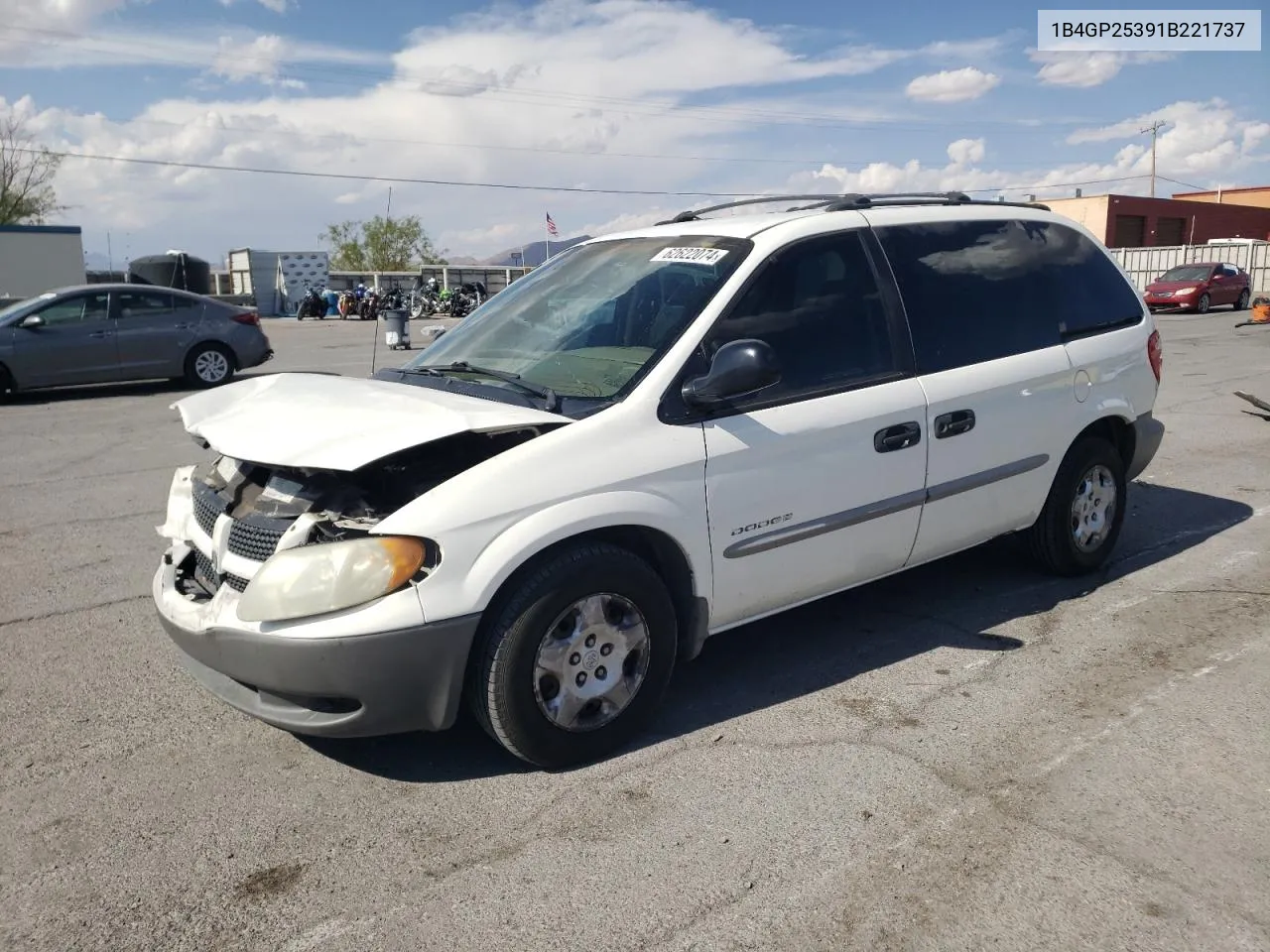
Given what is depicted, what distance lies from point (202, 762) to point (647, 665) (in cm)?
156

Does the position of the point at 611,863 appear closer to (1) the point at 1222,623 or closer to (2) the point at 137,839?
(2) the point at 137,839

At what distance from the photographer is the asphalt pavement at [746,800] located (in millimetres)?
2723

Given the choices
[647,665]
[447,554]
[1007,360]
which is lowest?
[647,665]

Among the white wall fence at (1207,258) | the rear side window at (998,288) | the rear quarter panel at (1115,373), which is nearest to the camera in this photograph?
the rear side window at (998,288)

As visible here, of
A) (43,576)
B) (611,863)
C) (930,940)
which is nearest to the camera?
(930,940)

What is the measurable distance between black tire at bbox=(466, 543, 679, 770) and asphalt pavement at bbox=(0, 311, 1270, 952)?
0.40 ft

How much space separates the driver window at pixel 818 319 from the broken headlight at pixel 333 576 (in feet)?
4.49

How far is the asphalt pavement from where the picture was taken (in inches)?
107

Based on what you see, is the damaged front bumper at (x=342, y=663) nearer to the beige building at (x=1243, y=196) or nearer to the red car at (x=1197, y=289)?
the red car at (x=1197, y=289)

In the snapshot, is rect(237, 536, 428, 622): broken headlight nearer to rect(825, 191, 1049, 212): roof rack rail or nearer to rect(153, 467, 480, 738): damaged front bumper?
rect(153, 467, 480, 738): damaged front bumper

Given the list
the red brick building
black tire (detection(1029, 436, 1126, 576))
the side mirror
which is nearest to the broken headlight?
the side mirror

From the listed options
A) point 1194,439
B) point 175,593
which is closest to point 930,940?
point 175,593

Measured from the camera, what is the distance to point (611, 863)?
2969mm

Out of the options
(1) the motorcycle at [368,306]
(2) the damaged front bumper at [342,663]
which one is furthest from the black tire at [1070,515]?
(1) the motorcycle at [368,306]
